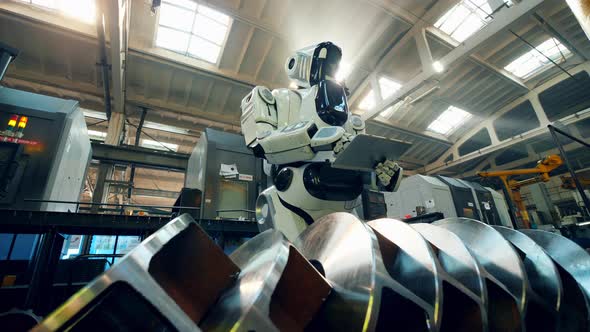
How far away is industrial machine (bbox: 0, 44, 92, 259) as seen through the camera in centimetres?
159

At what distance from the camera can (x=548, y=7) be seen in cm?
567

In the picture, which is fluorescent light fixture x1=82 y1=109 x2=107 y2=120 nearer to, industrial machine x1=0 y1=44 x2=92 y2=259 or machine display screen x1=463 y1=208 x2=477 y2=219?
industrial machine x1=0 y1=44 x2=92 y2=259

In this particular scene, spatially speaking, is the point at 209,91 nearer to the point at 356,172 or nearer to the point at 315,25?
the point at 315,25

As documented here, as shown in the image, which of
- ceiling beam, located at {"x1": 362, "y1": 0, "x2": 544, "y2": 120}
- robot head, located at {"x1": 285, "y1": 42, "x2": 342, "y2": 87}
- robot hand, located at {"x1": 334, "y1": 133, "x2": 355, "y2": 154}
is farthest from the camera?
ceiling beam, located at {"x1": 362, "y1": 0, "x2": 544, "y2": 120}

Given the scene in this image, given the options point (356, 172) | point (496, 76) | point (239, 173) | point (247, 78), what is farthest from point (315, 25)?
point (496, 76)

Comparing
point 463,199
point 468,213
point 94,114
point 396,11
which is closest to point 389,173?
point 463,199

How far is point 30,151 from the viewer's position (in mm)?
1716

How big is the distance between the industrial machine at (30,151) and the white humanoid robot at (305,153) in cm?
128

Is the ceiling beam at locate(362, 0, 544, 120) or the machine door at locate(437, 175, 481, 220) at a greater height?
the ceiling beam at locate(362, 0, 544, 120)

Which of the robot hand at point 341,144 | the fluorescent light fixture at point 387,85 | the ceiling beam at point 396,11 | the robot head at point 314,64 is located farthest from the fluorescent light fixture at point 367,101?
the robot hand at point 341,144

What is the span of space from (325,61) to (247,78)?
4.55 m

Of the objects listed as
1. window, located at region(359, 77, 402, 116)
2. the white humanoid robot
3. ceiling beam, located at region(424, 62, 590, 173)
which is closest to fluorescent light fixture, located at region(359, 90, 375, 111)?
window, located at region(359, 77, 402, 116)

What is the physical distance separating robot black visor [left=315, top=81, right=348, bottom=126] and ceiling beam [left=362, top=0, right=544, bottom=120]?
420 cm

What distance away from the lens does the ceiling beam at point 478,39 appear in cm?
409
